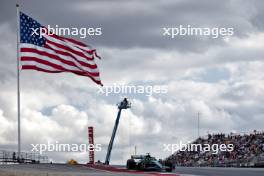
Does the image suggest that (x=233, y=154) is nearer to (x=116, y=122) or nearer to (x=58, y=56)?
(x=58, y=56)

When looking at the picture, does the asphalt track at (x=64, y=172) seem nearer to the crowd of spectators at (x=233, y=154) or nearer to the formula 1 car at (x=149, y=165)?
the formula 1 car at (x=149, y=165)

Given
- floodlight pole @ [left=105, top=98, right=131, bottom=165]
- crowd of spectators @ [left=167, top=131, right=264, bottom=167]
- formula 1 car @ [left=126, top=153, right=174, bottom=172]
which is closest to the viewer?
formula 1 car @ [left=126, top=153, right=174, bottom=172]

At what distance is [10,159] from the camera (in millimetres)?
43750

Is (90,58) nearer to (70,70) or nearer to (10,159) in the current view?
(70,70)

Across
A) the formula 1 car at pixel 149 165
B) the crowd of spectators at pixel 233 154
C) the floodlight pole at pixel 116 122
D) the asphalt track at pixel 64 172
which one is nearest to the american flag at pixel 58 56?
the asphalt track at pixel 64 172

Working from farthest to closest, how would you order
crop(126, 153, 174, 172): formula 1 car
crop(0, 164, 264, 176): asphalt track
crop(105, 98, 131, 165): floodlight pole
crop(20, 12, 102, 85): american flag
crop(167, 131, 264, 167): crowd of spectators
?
1. crop(105, 98, 131, 165): floodlight pole
2. crop(167, 131, 264, 167): crowd of spectators
3. crop(126, 153, 174, 172): formula 1 car
4. crop(20, 12, 102, 85): american flag
5. crop(0, 164, 264, 176): asphalt track

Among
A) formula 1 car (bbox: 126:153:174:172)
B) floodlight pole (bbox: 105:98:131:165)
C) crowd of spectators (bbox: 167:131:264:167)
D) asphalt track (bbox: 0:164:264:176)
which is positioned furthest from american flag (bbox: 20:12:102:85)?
floodlight pole (bbox: 105:98:131:165)

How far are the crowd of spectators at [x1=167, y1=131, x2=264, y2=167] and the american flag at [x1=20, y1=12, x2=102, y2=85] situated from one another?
25752mm

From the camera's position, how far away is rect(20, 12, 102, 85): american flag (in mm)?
33906

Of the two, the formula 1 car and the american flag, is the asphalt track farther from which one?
the american flag

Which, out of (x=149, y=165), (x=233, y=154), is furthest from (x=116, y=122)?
(x=149, y=165)

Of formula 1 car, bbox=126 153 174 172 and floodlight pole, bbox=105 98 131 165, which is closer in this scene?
formula 1 car, bbox=126 153 174 172

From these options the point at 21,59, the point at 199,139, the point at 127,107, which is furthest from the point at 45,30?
the point at 127,107

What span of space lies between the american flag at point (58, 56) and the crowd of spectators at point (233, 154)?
25752 millimetres
